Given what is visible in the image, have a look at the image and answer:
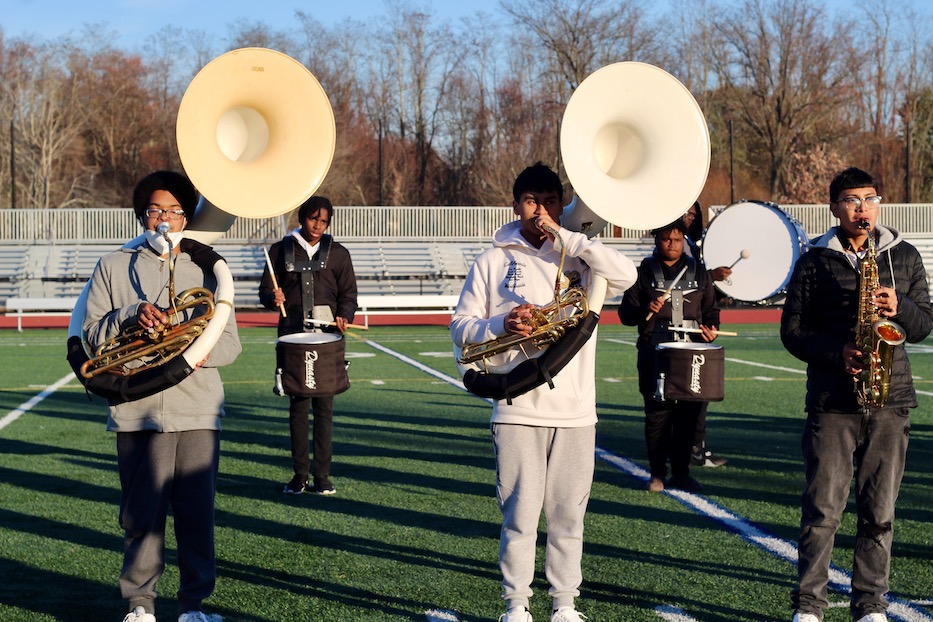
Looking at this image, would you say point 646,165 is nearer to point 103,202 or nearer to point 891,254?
point 891,254

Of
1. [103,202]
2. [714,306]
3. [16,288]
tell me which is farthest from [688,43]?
[714,306]

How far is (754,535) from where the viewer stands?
640 cm

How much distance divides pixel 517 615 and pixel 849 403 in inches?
60.7

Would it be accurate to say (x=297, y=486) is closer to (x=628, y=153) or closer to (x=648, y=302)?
(x=648, y=302)

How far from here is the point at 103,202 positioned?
57.7 metres

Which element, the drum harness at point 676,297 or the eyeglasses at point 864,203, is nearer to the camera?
the eyeglasses at point 864,203

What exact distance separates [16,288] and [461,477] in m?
29.4

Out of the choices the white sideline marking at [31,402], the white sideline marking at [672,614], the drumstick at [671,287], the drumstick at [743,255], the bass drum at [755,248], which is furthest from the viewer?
the white sideline marking at [31,402]

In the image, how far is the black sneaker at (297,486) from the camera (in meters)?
7.83

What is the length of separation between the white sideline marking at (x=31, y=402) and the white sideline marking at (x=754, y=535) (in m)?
5.67

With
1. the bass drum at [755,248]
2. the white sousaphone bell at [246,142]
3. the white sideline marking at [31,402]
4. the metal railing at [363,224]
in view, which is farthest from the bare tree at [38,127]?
the white sousaphone bell at [246,142]

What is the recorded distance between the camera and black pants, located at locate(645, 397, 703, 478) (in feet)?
25.7

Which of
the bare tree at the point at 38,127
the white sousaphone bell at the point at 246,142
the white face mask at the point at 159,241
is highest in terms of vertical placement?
the bare tree at the point at 38,127

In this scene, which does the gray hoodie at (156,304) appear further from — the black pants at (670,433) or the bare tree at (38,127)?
the bare tree at (38,127)
